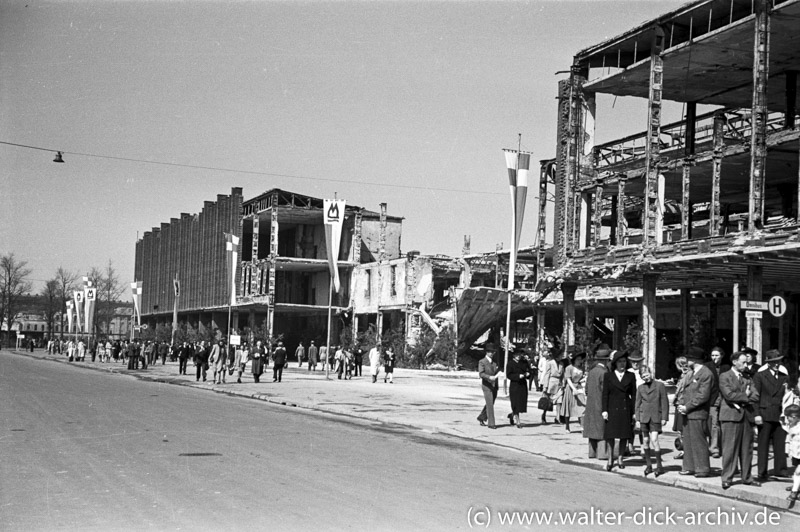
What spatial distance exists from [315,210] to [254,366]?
38.0m

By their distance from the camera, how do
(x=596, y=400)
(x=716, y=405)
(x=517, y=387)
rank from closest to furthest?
(x=596, y=400) < (x=716, y=405) < (x=517, y=387)

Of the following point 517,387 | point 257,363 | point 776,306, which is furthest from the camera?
point 257,363

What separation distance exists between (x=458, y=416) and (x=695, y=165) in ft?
47.3

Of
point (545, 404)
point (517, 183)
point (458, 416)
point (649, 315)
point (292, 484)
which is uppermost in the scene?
point (517, 183)

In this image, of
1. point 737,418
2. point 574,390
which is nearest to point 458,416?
point 574,390

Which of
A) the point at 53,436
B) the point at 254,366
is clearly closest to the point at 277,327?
the point at 254,366

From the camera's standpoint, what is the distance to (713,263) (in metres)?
26.0

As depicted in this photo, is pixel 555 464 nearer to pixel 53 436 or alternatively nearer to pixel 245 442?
pixel 245 442

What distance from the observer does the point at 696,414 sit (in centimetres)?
1205

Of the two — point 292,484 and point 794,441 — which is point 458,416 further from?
point 292,484

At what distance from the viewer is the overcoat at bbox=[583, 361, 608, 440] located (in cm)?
1367

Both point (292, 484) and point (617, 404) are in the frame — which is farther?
point (617, 404)

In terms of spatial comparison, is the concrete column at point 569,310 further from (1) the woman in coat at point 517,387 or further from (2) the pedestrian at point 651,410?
(2) the pedestrian at point 651,410

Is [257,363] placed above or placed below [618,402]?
below
